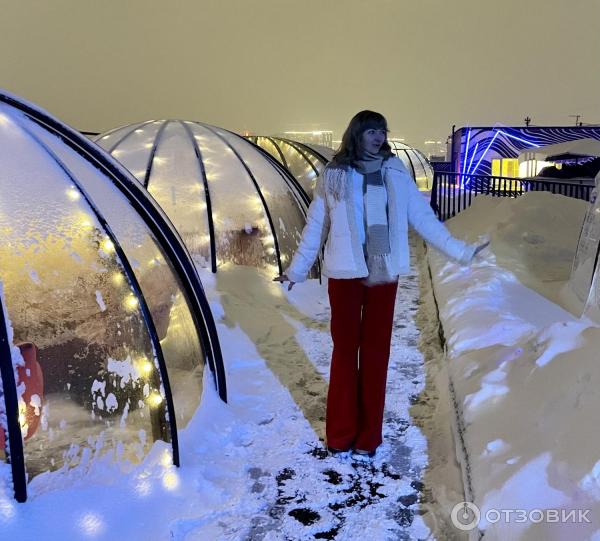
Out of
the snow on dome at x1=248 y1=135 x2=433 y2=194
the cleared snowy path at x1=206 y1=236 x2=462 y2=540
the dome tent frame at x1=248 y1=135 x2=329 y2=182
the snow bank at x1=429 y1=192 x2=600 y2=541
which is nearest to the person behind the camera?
the snow bank at x1=429 y1=192 x2=600 y2=541

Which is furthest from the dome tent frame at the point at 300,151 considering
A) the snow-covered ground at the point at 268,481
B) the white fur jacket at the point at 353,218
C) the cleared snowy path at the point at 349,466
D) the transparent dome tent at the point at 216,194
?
the white fur jacket at the point at 353,218

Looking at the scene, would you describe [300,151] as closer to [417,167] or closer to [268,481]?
[268,481]

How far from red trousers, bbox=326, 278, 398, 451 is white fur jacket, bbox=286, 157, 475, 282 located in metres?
0.12

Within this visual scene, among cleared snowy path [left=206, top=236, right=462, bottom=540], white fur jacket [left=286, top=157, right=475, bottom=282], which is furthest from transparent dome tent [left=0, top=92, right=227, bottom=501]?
white fur jacket [left=286, top=157, right=475, bottom=282]

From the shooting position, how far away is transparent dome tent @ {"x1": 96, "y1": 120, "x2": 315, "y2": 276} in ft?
22.9

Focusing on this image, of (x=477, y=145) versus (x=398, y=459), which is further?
(x=477, y=145)

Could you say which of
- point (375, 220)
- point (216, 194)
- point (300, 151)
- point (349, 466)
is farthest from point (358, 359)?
point (300, 151)

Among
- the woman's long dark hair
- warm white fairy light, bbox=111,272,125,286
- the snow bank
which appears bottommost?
the snow bank

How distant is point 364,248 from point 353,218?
19cm

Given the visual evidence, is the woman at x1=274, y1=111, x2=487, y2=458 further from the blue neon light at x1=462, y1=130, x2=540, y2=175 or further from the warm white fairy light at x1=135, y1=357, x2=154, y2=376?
the blue neon light at x1=462, y1=130, x2=540, y2=175

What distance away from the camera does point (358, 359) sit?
3.44m

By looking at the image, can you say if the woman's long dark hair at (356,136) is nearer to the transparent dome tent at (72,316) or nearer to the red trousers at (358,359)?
the red trousers at (358,359)

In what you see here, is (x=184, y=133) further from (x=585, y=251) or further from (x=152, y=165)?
(x=585, y=251)

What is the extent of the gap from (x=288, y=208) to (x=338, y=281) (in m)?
4.83
